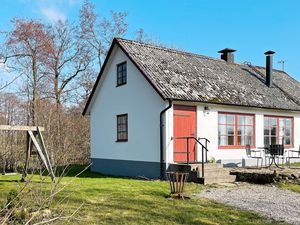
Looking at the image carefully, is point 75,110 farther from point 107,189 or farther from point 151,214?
point 151,214

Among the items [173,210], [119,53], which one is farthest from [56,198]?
[119,53]

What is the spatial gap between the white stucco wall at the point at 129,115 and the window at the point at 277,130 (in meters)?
6.96

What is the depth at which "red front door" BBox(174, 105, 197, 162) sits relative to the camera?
15641mm

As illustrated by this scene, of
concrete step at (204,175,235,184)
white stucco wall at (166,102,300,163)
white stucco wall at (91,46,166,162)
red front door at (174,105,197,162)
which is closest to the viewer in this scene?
concrete step at (204,175,235,184)

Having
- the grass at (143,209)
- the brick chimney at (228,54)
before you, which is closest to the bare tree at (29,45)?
the brick chimney at (228,54)

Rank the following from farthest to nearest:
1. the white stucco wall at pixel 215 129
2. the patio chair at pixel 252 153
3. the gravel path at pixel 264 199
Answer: the patio chair at pixel 252 153
the white stucco wall at pixel 215 129
the gravel path at pixel 264 199

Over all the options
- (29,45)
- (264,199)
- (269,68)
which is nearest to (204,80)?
(269,68)

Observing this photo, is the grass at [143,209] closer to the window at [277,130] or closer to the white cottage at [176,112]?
the white cottage at [176,112]

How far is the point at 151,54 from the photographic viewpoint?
1859 cm

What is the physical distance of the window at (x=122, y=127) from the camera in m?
18.0

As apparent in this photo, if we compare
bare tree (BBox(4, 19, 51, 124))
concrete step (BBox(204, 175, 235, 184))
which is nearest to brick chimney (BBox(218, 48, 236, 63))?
concrete step (BBox(204, 175, 235, 184))

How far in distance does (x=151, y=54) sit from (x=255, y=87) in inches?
253

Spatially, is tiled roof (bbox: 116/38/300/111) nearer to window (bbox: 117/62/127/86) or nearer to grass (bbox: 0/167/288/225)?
window (bbox: 117/62/127/86)

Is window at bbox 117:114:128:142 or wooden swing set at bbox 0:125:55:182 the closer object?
wooden swing set at bbox 0:125:55:182
